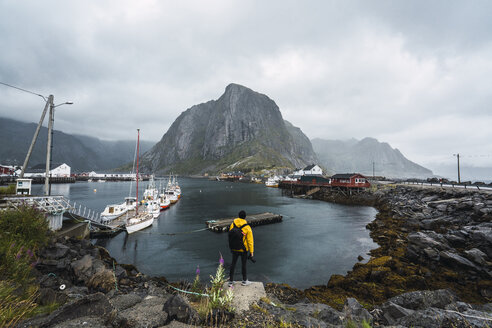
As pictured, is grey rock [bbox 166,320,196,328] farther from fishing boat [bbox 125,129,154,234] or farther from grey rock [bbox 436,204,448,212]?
grey rock [bbox 436,204,448,212]

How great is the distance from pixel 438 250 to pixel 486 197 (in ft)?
73.6

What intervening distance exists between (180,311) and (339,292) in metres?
12.3

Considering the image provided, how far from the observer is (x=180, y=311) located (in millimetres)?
5699

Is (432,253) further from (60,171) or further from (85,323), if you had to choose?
(60,171)

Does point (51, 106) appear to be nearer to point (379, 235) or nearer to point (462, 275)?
point (462, 275)

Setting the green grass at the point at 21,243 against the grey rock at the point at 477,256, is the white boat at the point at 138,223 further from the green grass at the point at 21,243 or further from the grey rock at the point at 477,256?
the grey rock at the point at 477,256

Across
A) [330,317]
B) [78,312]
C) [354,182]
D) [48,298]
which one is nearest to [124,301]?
[48,298]

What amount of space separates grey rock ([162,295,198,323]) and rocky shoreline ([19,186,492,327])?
0.08ft

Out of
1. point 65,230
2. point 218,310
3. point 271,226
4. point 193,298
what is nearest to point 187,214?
point 271,226

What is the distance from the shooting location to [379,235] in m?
26.9

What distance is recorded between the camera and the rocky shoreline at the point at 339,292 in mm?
5617

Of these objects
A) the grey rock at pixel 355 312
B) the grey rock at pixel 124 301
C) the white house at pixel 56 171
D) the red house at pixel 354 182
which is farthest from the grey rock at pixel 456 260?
the white house at pixel 56 171

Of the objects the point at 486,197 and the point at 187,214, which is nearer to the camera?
the point at 486,197

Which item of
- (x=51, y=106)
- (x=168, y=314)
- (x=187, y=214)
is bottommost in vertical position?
(x=187, y=214)
